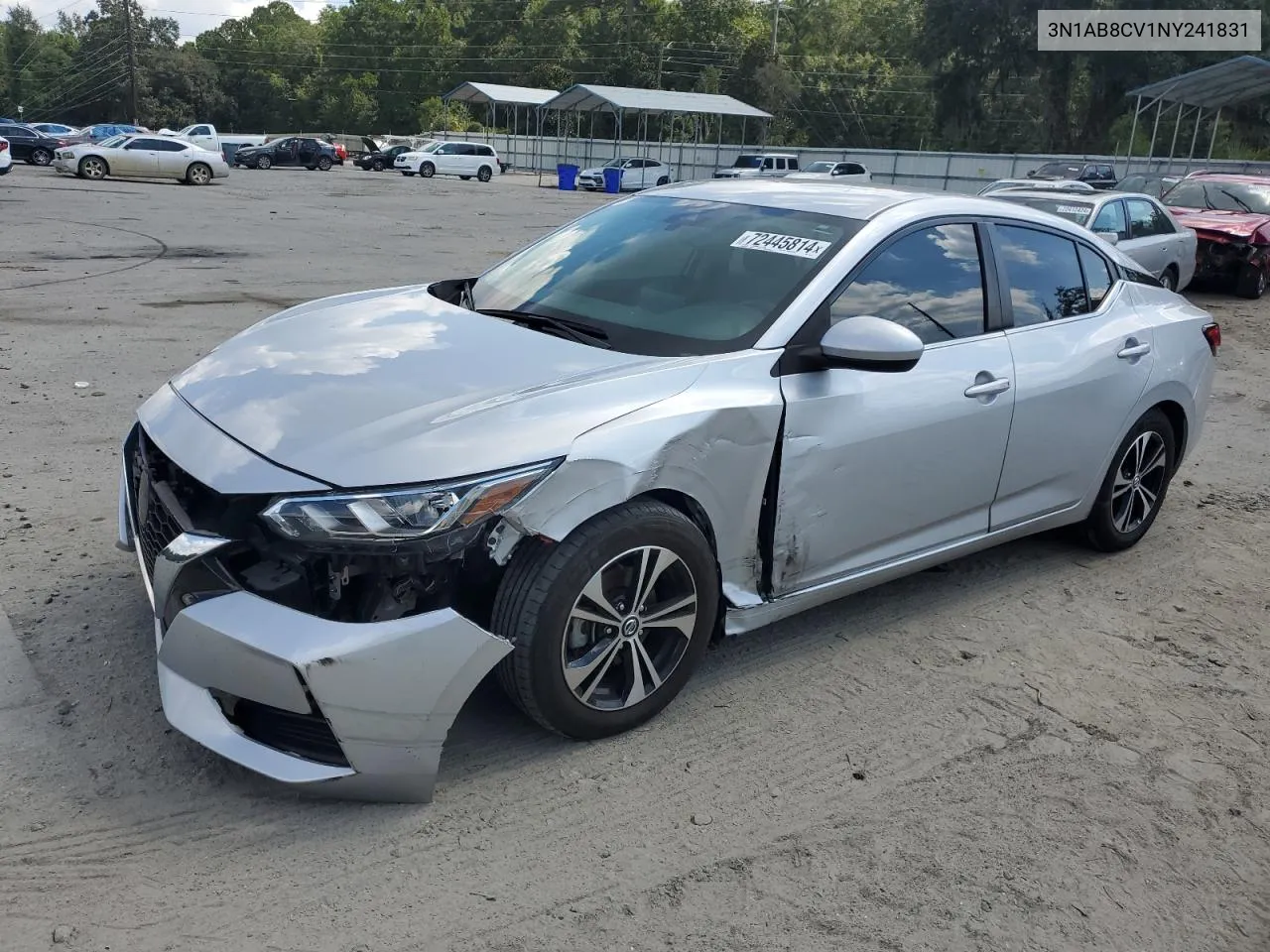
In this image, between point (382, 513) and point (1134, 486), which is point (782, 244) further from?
point (1134, 486)

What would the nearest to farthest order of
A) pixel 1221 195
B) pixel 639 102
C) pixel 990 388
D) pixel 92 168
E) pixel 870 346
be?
pixel 870 346 < pixel 990 388 < pixel 1221 195 < pixel 92 168 < pixel 639 102

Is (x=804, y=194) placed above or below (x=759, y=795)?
above

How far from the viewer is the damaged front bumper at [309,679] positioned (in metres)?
2.75

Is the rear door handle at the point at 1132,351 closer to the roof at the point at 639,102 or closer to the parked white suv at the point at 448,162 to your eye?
the roof at the point at 639,102

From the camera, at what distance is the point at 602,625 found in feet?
10.7

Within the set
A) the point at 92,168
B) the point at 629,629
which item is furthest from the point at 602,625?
the point at 92,168


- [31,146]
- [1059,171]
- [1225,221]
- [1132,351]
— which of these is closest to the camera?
[1132,351]

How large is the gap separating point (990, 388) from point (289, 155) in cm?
4819

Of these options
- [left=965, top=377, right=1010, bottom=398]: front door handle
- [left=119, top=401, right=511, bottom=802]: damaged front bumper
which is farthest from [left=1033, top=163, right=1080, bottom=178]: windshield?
[left=119, top=401, right=511, bottom=802]: damaged front bumper

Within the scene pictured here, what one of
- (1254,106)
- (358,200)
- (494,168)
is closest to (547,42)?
(494,168)

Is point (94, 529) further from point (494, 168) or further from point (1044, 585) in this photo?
point (494, 168)

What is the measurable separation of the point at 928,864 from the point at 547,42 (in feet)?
306

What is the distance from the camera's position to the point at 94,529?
4.76 meters

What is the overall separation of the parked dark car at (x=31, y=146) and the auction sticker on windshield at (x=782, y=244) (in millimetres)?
40945
